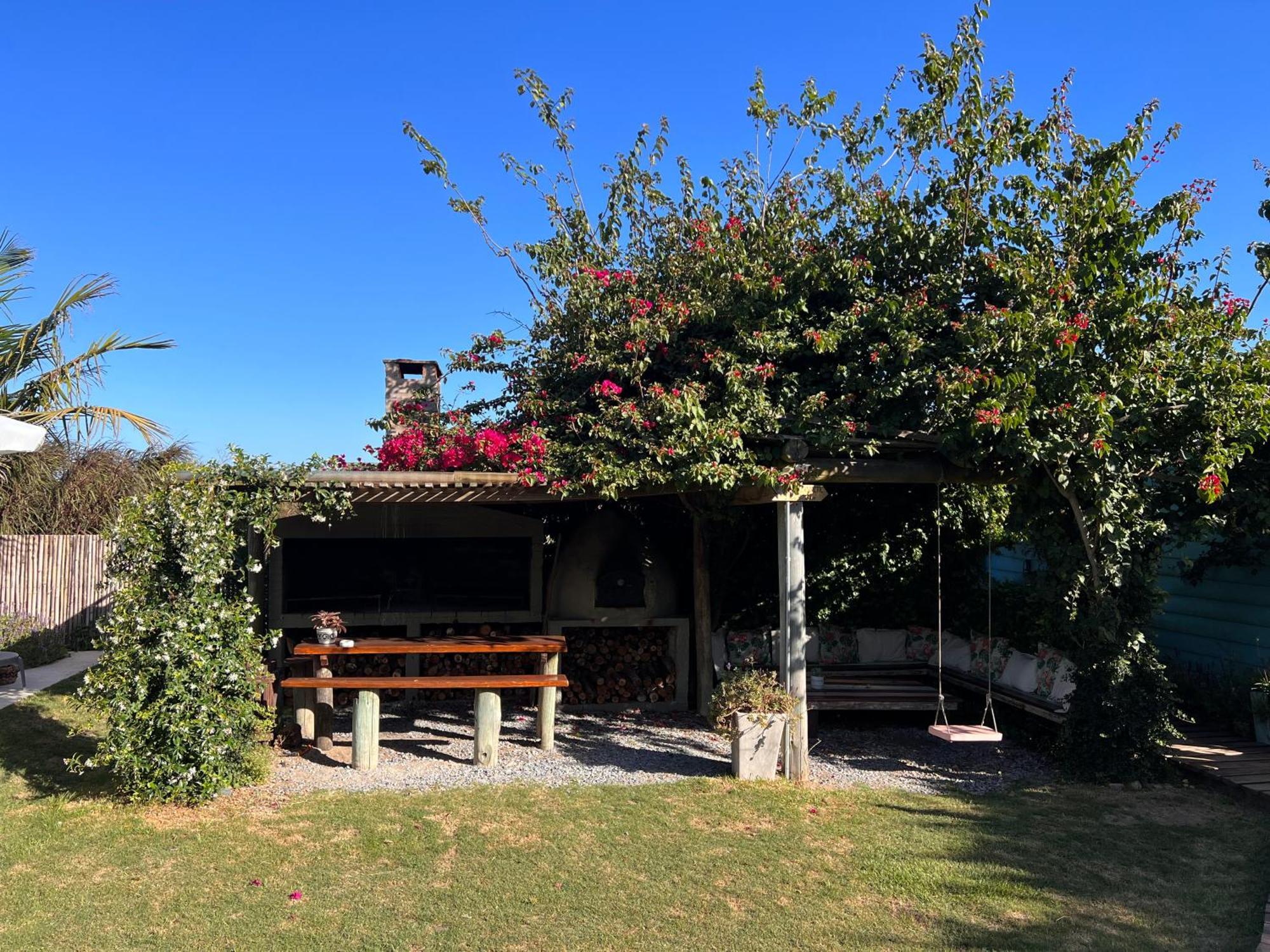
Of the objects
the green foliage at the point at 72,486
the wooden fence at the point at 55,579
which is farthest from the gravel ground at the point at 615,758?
the green foliage at the point at 72,486

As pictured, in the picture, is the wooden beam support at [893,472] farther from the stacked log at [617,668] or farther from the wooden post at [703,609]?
the stacked log at [617,668]

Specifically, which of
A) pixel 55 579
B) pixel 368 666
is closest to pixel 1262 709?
pixel 368 666

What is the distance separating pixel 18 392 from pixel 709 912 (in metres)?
9.79

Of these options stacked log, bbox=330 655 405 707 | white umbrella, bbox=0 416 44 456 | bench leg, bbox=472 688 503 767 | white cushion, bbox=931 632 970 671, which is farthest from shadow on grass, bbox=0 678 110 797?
white cushion, bbox=931 632 970 671

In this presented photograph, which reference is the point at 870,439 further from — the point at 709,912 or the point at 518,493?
the point at 709,912

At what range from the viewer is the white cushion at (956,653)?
8430mm

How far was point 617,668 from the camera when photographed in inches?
349

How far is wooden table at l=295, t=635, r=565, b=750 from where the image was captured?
6828 millimetres

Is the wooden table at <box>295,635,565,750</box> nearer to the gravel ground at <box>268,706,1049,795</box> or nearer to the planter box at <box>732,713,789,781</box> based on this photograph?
the gravel ground at <box>268,706,1049,795</box>

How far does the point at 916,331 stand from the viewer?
22.0 ft

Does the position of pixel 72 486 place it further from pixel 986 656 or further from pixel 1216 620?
pixel 1216 620

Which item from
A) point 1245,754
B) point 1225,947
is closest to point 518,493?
point 1225,947

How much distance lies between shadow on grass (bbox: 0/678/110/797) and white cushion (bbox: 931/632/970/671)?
22.7 ft

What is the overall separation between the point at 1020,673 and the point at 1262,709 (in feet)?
5.61
